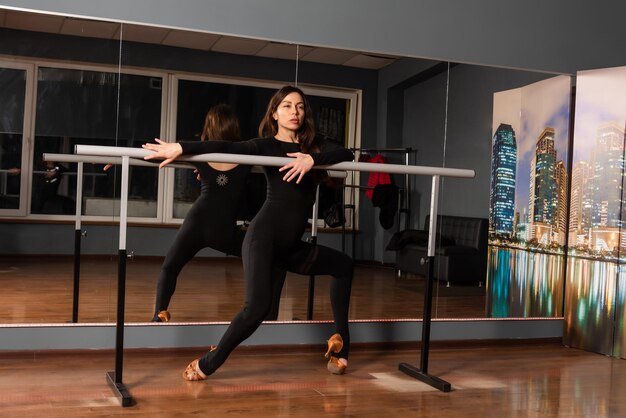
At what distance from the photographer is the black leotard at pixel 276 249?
3.13 metres

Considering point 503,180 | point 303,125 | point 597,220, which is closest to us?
point 303,125

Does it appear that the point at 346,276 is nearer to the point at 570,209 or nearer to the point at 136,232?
the point at 136,232

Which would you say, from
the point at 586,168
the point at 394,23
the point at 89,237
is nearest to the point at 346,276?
the point at 89,237

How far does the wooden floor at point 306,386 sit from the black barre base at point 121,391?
3 centimetres

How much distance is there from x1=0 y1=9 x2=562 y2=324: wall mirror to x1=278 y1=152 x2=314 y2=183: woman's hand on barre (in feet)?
1.97

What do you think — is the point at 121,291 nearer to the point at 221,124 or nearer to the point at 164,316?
the point at 164,316

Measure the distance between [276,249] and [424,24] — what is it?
71.4 inches

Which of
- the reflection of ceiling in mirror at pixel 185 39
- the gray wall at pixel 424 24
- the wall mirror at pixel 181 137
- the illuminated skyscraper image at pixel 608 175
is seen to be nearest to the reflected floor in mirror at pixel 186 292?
the wall mirror at pixel 181 137

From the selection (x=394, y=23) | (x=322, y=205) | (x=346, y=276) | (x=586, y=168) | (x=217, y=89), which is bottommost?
(x=346, y=276)

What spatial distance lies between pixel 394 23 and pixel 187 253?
175cm


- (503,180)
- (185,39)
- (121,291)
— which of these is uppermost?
(185,39)

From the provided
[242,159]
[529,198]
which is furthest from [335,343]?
[529,198]

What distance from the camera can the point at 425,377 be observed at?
3447mm

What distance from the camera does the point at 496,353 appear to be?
4.27 meters
